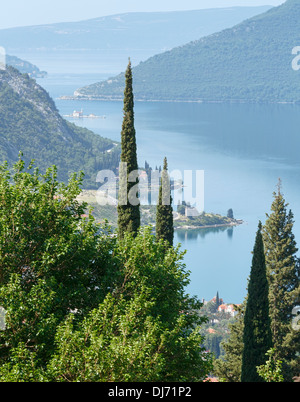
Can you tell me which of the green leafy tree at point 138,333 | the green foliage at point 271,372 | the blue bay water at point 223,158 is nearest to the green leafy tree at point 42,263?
the green leafy tree at point 138,333

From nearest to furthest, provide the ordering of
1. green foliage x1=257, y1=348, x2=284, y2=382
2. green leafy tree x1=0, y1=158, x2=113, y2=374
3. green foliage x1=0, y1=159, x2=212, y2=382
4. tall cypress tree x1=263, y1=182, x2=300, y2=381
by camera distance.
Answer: green foliage x1=0, y1=159, x2=212, y2=382 < green foliage x1=257, y1=348, x2=284, y2=382 < green leafy tree x1=0, y1=158, x2=113, y2=374 < tall cypress tree x1=263, y1=182, x2=300, y2=381

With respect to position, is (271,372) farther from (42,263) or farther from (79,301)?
(42,263)

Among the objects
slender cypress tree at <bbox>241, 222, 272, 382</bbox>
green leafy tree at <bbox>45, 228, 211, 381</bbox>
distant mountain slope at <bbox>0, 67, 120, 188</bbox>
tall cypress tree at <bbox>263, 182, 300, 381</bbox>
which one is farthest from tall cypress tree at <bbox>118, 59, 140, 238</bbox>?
distant mountain slope at <bbox>0, 67, 120, 188</bbox>

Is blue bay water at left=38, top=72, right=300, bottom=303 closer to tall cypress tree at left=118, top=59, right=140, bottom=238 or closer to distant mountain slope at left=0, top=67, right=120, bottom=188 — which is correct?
distant mountain slope at left=0, top=67, right=120, bottom=188

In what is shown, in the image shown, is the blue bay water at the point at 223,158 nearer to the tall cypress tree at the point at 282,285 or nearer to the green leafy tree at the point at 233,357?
the tall cypress tree at the point at 282,285

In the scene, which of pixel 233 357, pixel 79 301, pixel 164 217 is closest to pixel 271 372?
pixel 79 301
